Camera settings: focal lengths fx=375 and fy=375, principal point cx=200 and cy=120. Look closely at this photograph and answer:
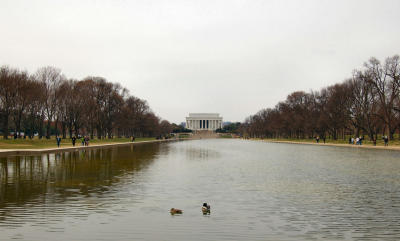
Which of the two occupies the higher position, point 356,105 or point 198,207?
point 356,105

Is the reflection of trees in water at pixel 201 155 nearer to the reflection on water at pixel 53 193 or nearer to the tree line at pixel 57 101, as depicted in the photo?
the reflection on water at pixel 53 193

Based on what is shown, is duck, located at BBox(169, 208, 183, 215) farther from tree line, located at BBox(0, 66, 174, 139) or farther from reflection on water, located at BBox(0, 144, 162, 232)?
tree line, located at BBox(0, 66, 174, 139)

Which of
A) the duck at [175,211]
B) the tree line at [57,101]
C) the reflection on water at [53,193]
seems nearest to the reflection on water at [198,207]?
the reflection on water at [53,193]

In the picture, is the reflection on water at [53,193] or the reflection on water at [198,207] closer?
the reflection on water at [198,207]

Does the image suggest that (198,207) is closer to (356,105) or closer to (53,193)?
(53,193)

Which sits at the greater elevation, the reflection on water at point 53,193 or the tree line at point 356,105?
the tree line at point 356,105

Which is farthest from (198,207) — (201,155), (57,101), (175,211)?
(57,101)

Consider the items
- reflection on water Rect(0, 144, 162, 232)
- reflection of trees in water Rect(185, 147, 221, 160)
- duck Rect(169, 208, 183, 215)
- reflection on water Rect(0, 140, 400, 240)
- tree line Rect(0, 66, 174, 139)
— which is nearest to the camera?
reflection on water Rect(0, 140, 400, 240)

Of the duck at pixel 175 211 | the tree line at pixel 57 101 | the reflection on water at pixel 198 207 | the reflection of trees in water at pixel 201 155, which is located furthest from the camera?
the tree line at pixel 57 101

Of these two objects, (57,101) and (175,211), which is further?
(57,101)

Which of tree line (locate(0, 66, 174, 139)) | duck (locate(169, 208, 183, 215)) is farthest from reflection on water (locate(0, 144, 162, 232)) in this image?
tree line (locate(0, 66, 174, 139))

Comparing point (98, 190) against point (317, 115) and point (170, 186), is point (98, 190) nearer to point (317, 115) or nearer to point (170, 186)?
point (170, 186)

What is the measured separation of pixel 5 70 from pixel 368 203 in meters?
61.2

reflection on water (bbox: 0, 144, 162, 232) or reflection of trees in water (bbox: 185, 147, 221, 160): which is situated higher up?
reflection on water (bbox: 0, 144, 162, 232)
